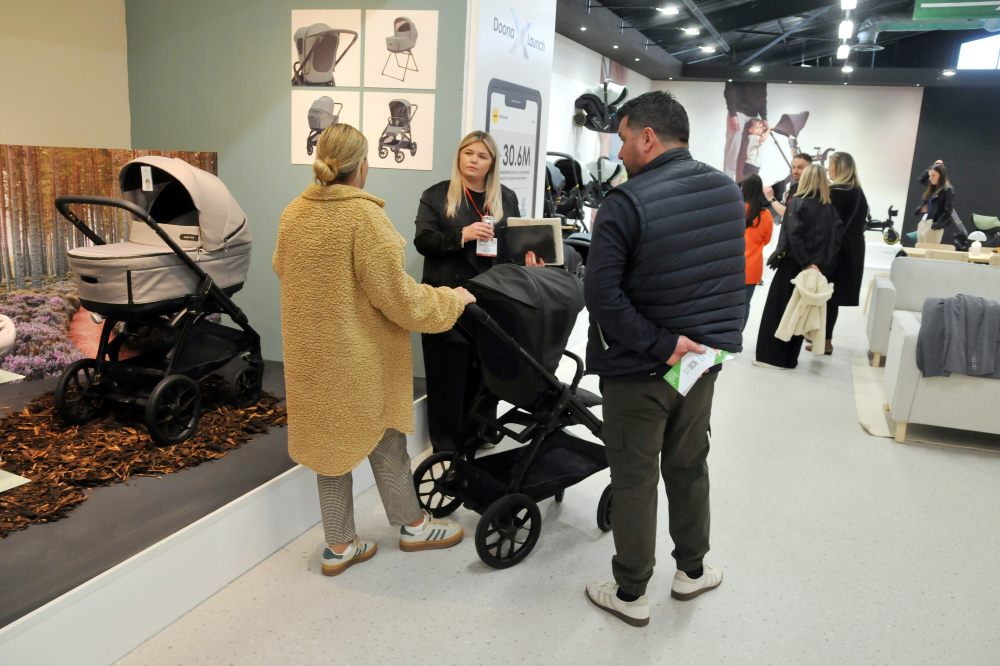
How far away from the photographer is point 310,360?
234 centimetres

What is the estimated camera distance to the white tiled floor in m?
2.26

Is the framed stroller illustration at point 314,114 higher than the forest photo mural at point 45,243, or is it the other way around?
the framed stroller illustration at point 314,114

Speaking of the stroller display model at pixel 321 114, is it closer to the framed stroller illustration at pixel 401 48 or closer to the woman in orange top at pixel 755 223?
the framed stroller illustration at pixel 401 48

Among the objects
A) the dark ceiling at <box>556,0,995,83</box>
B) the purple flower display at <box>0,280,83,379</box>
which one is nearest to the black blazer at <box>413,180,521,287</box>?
the purple flower display at <box>0,280,83,379</box>

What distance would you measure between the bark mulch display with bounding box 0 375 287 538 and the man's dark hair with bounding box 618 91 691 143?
6.82 feet

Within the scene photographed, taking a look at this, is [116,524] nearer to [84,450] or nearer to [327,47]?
[84,450]

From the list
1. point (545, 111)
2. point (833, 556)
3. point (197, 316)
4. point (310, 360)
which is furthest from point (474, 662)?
point (545, 111)

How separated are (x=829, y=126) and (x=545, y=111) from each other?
383 inches

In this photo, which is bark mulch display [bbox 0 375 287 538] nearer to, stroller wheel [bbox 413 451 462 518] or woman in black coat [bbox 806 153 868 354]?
stroller wheel [bbox 413 451 462 518]

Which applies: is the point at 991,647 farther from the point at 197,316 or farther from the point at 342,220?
the point at 197,316

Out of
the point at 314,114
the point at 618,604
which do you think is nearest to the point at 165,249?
the point at 314,114

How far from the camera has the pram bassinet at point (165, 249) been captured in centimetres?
280

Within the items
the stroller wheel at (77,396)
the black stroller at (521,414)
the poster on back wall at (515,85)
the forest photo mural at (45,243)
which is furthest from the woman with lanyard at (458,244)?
the forest photo mural at (45,243)

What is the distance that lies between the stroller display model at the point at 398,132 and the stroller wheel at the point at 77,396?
175cm
